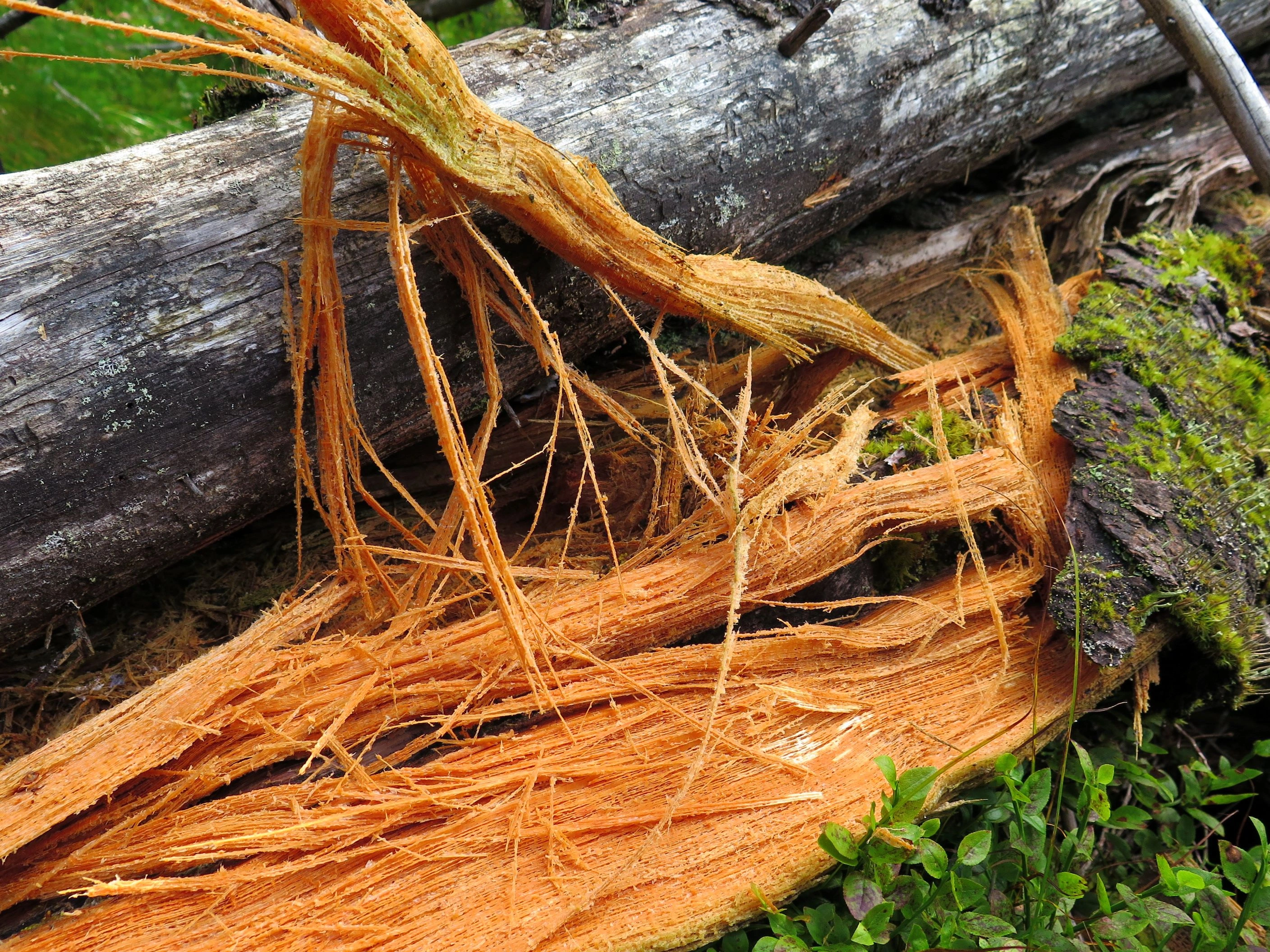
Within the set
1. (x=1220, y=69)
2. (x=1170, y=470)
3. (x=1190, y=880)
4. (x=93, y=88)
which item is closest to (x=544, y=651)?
(x=1190, y=880)

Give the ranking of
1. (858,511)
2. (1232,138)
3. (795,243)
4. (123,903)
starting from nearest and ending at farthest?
(123,903) < (858,511) < (795,243) < (1232,138)

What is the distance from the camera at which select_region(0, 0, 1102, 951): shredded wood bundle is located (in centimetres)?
167

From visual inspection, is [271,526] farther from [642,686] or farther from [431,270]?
[642,686]

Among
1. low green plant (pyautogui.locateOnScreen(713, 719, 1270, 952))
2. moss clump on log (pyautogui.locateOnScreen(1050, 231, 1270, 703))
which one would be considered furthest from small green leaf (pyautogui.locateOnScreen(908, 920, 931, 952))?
moss clump on log (pyautogui.locateOnScreen(1050, 231, 1270, 703))

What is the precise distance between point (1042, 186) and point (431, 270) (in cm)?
254

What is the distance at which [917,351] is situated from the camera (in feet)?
8.61

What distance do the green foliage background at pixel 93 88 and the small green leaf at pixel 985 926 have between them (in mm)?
3629

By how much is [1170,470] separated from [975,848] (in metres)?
1.07

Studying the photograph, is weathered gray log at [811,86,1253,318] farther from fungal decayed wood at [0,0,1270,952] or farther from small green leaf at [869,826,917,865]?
small green leaf at [869,826,917,865]

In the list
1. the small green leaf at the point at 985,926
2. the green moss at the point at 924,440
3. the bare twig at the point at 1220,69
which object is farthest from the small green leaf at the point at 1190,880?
the bare twig at the point at 1220,69

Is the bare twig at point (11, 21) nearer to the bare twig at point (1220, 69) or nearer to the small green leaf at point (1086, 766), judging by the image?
the bare twig at point (1220, 69)

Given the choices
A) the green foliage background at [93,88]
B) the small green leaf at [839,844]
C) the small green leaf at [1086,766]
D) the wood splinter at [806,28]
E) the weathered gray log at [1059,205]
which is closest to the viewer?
the small green leaf at [839,844]

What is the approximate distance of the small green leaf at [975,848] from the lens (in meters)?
1.73

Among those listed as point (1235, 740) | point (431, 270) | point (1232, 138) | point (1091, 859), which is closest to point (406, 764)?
point (431, 270)
